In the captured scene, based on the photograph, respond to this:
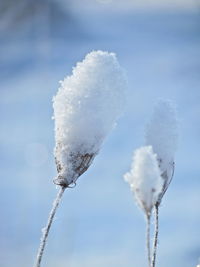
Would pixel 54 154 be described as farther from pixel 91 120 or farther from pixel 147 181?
pixel 147 181

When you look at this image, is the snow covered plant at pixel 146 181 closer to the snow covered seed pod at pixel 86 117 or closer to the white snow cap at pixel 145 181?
the white snow cap at pixel 145 181

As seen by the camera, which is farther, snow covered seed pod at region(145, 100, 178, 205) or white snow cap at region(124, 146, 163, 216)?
snow covered seed pod at region(145, 100, 178, 205)

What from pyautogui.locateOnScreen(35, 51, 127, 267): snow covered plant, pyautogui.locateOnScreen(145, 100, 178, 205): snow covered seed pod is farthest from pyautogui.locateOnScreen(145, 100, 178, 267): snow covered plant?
pyautogui.locateOnScreen(35, 51, 127, 267): snow covered plant

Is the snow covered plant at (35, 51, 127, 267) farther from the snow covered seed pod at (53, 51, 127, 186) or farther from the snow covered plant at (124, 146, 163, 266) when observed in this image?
the snow covered plant at (124, 146, 163, 266)

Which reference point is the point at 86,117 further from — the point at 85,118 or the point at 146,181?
the point at 146,181

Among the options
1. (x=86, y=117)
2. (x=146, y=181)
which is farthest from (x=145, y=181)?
(x=86, y=117)

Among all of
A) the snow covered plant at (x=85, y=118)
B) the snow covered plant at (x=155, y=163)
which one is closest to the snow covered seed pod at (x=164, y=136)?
the snow covered plant at (x=155, y=163)

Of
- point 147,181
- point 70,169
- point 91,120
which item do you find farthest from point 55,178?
point 147,181
